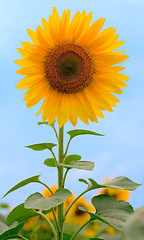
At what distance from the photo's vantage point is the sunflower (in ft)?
5.62

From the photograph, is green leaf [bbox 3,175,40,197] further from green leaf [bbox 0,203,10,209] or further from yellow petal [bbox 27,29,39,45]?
green leaf [bbox 0,203,10,209]

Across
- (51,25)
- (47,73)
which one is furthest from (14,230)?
(51,25)

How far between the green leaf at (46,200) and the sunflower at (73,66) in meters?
0.44

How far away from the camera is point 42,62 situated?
71.9 inches

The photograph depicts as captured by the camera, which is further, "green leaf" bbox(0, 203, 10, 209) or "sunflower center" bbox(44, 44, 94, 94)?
"green leaf" bbox(0, 203, 10, 209)

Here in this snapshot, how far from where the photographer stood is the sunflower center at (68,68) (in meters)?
1.86

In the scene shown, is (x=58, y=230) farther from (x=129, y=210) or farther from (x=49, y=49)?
(x=49, y=49)

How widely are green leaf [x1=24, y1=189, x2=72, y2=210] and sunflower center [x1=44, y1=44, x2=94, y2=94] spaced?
2.38 ft

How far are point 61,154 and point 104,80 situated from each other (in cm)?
54

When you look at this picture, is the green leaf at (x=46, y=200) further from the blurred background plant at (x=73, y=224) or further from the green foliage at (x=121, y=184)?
the green foliage at (x=121, y=184)

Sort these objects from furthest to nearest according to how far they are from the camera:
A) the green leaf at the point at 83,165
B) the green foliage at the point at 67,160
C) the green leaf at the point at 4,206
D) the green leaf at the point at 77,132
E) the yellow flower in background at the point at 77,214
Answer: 1. the yellow flower in background at the point at 77,214
2. the green leaf at the point at 4,206
3. the green foliage at the point at 67,160
4. the green leaf at the point at 77,132
5. the green leaf at the point at 83,165

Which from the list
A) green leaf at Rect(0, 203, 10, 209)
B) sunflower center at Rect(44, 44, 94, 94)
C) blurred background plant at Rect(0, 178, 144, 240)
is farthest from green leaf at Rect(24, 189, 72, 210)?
green leaf at Rect(0, 203, 10, 209)

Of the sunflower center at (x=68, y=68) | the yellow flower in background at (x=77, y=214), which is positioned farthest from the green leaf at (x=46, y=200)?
the yellow flower in background at (x=77, y=214)

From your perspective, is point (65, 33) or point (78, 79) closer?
point (65, 33)
